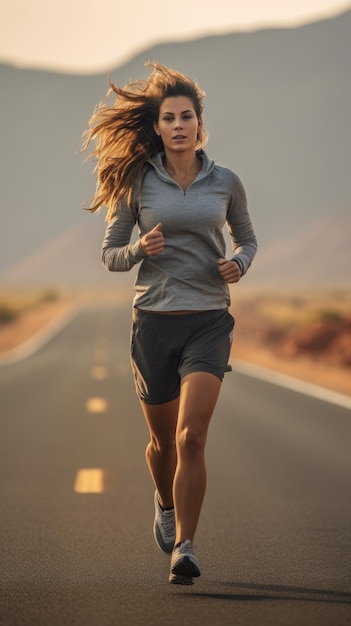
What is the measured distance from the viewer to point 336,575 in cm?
541

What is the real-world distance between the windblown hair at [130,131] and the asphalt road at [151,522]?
1.84m

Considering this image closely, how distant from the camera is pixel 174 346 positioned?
548 centimetres

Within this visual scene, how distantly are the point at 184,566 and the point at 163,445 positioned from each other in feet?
2.84

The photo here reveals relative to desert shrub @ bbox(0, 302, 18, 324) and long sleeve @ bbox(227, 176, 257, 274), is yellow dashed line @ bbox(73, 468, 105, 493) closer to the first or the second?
long sleeve @ bbox(227, 176, 257, 274)

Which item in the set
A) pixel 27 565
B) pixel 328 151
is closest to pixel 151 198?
pixel 27 565

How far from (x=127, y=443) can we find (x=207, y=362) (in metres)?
6.44

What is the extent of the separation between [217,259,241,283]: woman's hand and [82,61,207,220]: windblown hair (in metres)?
0.62

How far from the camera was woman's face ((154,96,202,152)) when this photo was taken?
5.61 meters

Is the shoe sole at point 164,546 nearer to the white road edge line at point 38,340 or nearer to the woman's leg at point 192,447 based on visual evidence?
the woman's leg at point 192,447

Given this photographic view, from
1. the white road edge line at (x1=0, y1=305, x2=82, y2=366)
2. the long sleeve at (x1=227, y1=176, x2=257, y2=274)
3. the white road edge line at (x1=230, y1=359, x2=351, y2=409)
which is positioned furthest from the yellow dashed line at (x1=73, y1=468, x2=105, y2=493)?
the white road edge line at (x1=0, y1=305, x2=82, y2=366)

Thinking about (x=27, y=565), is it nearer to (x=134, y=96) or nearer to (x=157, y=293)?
(x=157, y=293)

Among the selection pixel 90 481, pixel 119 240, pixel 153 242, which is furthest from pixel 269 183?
pixel 153 242

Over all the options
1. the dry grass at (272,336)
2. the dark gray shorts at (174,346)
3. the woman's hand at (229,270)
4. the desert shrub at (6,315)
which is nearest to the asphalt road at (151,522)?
the dark gray shorts at (174,346)

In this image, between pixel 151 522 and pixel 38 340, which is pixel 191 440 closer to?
pixel 151 522
